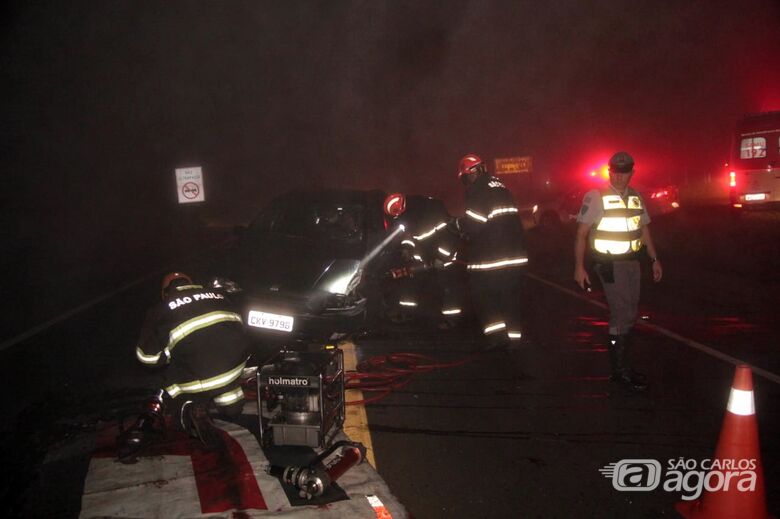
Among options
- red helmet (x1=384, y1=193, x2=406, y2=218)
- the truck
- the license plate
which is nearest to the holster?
the license plate

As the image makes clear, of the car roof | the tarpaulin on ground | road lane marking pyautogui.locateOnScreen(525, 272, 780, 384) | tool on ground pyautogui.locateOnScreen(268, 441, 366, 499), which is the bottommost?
road lane marking pyautogui.locateOnScreen(525, 272, 780, 384)

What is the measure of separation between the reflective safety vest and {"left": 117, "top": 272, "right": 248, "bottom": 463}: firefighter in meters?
3.01

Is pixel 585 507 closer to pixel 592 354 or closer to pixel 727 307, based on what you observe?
pixel 592 354

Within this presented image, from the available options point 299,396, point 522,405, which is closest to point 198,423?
point 299,396

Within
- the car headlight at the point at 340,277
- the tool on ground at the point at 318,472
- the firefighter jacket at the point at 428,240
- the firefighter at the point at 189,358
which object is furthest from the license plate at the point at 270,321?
the tool on ground at the point at 318,472

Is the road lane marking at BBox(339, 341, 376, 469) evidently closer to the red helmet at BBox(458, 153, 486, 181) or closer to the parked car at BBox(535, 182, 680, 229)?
the red helmet at BBox(458, 153, 486, 181)

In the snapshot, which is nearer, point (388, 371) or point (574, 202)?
point (388, 371)

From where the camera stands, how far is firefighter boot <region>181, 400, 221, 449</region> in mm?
4477

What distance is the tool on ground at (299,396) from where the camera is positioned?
4.46 metres

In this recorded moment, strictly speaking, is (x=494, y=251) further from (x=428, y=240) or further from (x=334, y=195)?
(x=334, y=195)

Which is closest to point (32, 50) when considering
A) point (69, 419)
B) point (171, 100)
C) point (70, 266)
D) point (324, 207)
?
point (171, 100)

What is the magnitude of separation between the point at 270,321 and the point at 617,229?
3207 millimetres

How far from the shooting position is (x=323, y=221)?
27.3ft

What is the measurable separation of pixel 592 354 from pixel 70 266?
15201 millimetres
